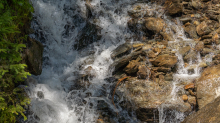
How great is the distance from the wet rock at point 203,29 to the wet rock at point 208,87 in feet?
6.90

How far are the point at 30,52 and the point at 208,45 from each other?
614cm

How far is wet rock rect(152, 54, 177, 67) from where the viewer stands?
5547mm

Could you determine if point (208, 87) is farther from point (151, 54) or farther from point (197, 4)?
point (197, 4)

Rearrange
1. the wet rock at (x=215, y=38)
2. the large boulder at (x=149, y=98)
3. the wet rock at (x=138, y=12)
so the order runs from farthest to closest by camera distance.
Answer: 1. the wet rock at (x=138, y=12)
2. the wet rock at (x=215, y=38)
3. the large boulder at (x=149, y=98)

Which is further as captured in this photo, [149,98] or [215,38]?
[215,38]

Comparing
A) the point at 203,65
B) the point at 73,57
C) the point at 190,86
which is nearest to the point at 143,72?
the point at 190,86

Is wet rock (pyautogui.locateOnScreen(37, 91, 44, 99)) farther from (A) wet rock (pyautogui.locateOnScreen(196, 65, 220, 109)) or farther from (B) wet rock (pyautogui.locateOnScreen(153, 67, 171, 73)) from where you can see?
(A) wet rock (pyautogui.locateOnScreen(196, 65, 220, 109))

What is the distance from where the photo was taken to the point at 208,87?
15.0 ft

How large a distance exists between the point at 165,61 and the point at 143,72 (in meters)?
0.87

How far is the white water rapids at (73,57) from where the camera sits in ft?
14.7

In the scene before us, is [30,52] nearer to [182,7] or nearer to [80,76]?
[80,76]

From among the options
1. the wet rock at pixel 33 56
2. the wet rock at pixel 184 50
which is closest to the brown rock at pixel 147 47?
the wet rock at pixel 184 50

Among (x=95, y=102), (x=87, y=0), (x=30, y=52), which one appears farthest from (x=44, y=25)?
(x=95, y=102)

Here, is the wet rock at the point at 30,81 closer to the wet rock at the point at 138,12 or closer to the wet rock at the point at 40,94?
the wet rock at the point at 40,94
